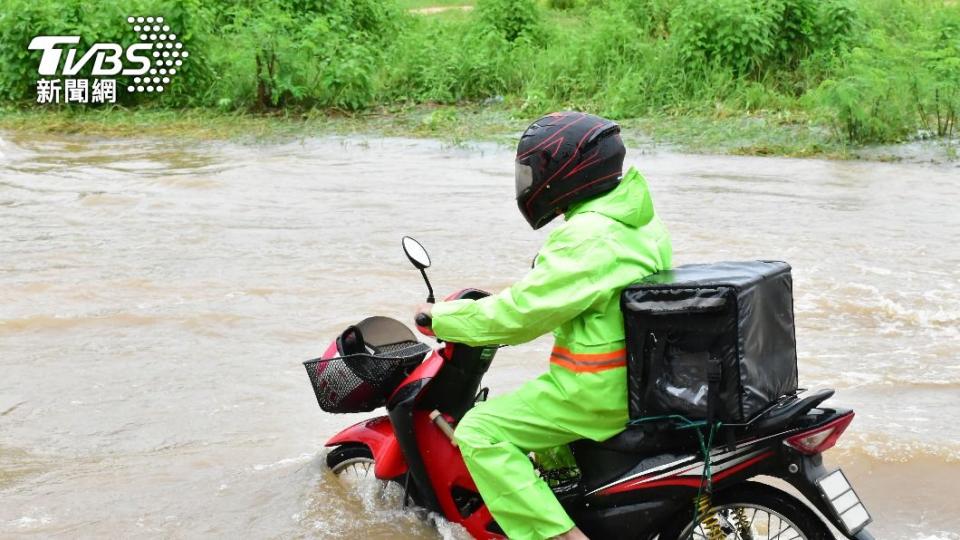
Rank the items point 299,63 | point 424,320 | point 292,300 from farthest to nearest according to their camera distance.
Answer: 1. point 299,63
2. point 292,300
3. point 424,320

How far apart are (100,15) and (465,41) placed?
18.0ft

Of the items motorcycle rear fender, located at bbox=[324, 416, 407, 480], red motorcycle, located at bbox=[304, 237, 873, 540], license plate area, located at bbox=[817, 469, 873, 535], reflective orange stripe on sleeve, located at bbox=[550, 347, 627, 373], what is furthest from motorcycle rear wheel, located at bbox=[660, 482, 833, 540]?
motorcycle rear fender, located at bbox=[324, 416, 407, 480]

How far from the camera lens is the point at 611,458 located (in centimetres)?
366

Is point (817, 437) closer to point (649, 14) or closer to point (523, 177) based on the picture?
point (523, 177)

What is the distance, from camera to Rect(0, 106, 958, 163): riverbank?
530 inches

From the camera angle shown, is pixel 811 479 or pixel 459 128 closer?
pixel 811 479

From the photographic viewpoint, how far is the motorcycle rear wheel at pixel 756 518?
341 centimetres

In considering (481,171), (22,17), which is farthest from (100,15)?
(481,171)

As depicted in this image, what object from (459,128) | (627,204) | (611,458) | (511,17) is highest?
(627,204)

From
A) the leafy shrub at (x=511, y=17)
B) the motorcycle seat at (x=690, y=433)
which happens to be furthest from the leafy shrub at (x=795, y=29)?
the motorcycle seat at (x=690, y=433)

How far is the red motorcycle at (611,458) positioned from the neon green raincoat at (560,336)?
0.15 metres

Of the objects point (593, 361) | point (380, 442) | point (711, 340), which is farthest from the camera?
point (380, 442)

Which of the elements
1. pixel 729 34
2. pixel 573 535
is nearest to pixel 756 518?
pixel 573 535

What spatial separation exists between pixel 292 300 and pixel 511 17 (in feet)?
42.6
